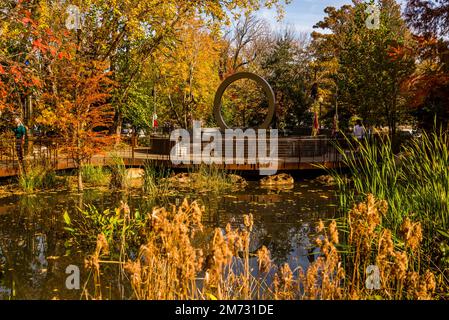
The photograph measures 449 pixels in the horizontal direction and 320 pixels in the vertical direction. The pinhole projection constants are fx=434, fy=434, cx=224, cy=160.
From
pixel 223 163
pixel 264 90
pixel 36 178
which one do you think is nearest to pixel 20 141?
pixel 36 178

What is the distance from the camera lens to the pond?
5.29 metres

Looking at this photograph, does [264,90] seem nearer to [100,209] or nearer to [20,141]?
[20,141]

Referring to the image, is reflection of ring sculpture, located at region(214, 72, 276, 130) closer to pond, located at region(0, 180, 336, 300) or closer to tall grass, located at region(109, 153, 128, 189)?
pond, located at region(0, 180, 336, 300)

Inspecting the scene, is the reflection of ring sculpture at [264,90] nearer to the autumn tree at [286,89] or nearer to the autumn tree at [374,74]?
the autumn tree at [374,74]

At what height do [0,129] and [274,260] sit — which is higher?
[0,129]

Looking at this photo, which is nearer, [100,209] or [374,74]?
[100,209]

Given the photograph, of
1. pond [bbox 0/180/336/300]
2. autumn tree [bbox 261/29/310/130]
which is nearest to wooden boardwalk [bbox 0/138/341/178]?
pond [bbox 0/180/336/300]

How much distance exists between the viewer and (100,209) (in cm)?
961

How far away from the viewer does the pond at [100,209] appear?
5293mm

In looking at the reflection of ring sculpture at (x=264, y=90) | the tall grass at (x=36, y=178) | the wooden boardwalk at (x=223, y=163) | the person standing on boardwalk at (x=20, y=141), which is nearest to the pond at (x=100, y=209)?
the tall grass at (x=36, y=178)

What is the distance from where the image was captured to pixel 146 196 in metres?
10.9
